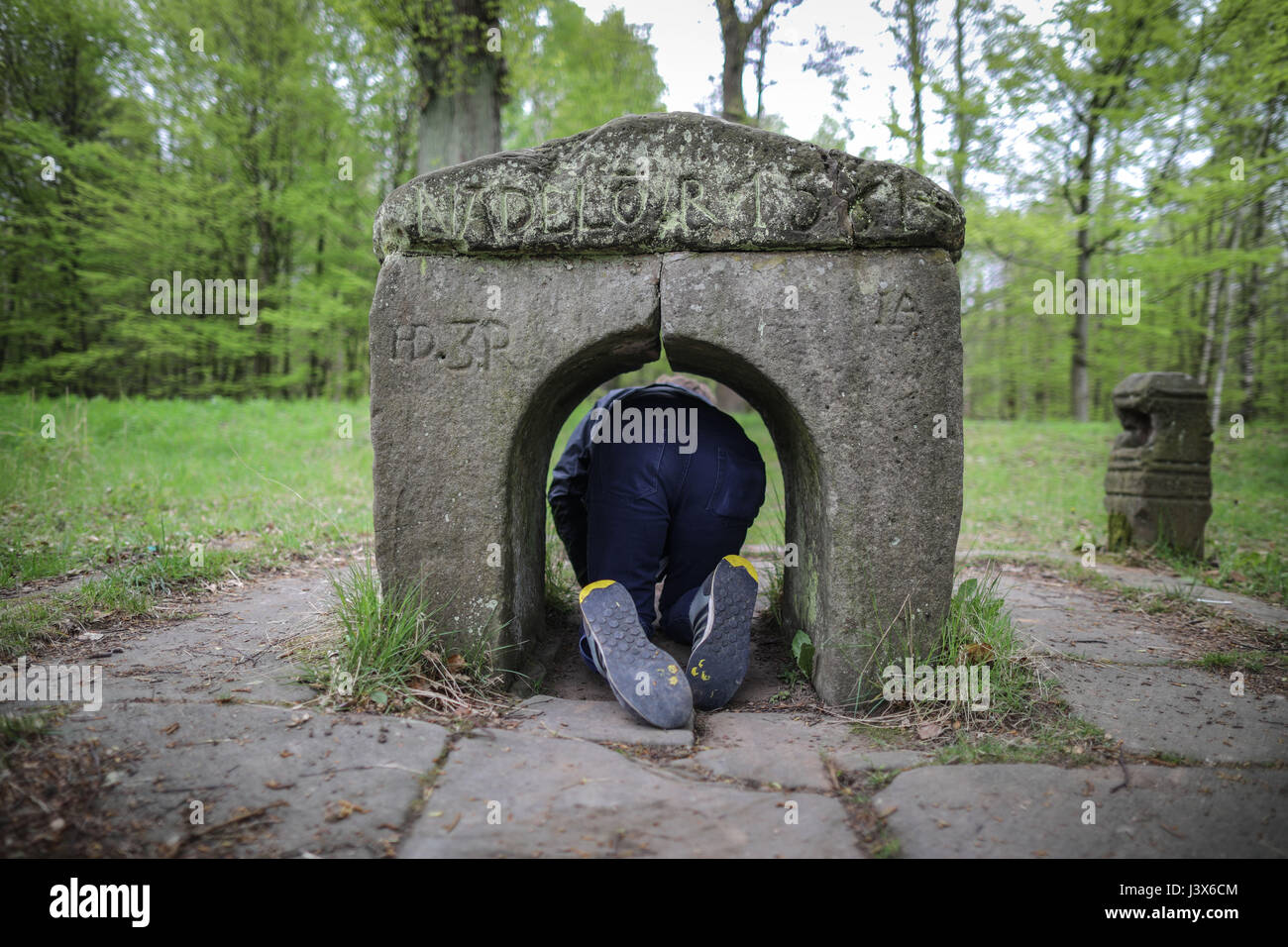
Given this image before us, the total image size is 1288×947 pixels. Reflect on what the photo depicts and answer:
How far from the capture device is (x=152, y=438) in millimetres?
8219

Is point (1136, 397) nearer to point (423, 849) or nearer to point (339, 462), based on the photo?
point (423, 849)

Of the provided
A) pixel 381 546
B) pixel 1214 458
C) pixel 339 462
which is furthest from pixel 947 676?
pixel 1214 458

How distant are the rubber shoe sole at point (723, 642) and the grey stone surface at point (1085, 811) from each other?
783 millimetres

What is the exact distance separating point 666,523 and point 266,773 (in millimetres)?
1680

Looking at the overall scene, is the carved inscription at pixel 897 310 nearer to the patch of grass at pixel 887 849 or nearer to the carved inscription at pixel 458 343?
the carved inscription at pixel 458 343

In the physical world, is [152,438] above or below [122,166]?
below

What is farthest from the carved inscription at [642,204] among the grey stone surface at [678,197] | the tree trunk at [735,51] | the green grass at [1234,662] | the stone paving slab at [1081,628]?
the tree trunk at [735,51]

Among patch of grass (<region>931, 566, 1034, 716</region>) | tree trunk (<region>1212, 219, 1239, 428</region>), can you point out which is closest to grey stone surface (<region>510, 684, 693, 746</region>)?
patch of grass (<region>931, 566, 1034, 716</region>)

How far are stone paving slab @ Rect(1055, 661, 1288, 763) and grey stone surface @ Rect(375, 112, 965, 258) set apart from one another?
5.92ft

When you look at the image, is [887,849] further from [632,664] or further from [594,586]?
[594,586]

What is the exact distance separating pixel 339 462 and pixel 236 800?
6.82 metres

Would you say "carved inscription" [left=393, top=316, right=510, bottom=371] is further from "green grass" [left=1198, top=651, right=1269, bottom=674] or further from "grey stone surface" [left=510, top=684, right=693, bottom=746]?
"green grass" [left=1198, top=651, right=1269, bottom=674]

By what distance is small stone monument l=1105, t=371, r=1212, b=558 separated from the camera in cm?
514

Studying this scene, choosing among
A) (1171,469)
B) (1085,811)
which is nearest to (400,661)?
(1085,811)
